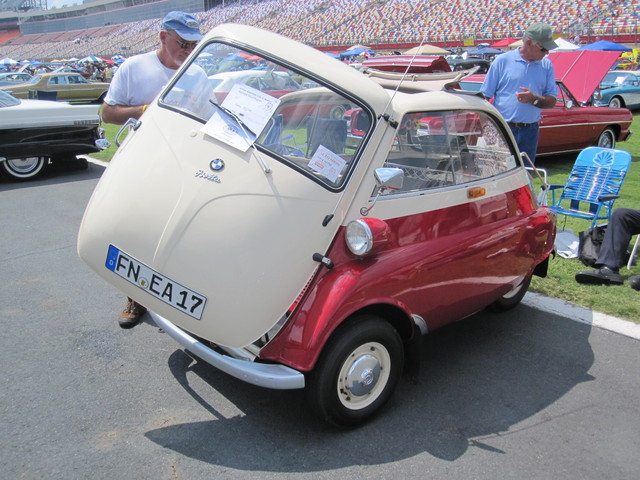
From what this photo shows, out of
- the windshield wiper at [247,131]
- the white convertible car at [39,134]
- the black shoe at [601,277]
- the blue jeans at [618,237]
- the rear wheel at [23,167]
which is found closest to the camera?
the windshield wiper at [247,131]

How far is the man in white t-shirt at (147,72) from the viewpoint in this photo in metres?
4.06

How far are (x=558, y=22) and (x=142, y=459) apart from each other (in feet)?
128

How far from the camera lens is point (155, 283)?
2793 mm

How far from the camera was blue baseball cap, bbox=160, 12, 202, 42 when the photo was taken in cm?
403

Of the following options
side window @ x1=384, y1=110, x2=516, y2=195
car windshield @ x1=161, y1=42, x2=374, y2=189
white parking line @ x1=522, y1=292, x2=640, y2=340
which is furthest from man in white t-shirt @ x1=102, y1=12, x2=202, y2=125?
white parking line @ x1=522, y1=292, x2=640, y2=340

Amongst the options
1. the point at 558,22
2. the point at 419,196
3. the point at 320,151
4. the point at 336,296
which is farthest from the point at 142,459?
the point at 558,22

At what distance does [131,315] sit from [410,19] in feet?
148

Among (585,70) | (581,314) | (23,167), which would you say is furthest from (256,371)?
(585,70)

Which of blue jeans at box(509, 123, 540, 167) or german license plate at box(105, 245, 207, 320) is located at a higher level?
blue jeans at box(509, 123, 540, 167)

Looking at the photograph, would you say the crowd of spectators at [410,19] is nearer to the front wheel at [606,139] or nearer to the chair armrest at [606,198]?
the front wheel at [606,139]

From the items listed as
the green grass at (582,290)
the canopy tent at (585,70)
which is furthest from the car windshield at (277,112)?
the canopy tent at (585,70)

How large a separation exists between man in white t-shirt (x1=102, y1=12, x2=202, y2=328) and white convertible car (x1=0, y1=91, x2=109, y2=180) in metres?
4.68

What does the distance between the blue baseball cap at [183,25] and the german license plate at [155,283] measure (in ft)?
6.16

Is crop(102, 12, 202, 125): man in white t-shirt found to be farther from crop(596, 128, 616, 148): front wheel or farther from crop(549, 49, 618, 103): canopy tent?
crop(549, 49, 618, 103): canopy tent
